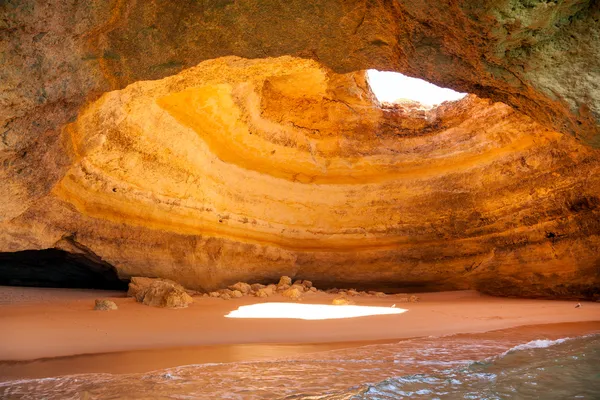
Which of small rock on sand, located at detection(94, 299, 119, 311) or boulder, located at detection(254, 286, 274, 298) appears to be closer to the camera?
small rock on sand, located at detection(94, 299, 119, 311)

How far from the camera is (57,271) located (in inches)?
256

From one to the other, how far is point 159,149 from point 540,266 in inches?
204

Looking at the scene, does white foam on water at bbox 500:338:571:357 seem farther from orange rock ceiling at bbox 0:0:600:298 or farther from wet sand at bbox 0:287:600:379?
orange rock ceiling at bbox 0:0:600:298

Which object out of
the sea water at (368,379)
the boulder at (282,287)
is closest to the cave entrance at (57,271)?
the boulder at (282,287)

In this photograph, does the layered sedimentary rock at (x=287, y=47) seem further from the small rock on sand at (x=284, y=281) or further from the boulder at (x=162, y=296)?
the small rock on sand at (x=284, y=281)

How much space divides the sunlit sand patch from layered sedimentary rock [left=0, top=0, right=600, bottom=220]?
2.16 meters

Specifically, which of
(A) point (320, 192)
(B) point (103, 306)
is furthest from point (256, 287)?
(B) point (103, 306)

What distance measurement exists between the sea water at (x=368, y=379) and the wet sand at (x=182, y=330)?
Answer: 23 cm

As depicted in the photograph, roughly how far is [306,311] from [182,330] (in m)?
1.56

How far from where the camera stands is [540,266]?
6.48 metres

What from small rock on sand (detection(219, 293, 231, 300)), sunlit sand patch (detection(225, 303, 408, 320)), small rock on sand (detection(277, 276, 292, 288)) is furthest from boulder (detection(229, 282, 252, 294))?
sunlit sand patch (detection(225, 303, 408, 320))

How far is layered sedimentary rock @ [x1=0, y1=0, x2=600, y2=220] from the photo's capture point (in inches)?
115

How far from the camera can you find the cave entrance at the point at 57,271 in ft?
19.4

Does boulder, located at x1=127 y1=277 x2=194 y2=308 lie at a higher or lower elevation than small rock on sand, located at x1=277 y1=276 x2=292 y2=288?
lower
